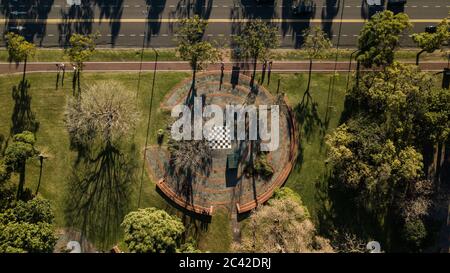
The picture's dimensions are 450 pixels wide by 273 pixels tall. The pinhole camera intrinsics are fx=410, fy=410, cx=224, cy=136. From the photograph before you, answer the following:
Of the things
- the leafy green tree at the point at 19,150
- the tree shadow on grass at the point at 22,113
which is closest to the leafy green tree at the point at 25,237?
the leafy green tree at the point at 19,150

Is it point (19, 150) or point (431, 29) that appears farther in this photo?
point (431, 29)

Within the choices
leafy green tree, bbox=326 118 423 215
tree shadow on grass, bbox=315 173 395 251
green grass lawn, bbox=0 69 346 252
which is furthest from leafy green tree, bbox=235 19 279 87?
tree shadow on grass, bbox=315 173 395 251

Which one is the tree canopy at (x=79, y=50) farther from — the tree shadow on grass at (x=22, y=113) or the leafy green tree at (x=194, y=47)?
the leafy green tree at (x=194, y=47)

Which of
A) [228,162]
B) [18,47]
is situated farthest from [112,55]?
[228,162]

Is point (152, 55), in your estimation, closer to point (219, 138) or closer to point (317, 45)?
point (219, 138)

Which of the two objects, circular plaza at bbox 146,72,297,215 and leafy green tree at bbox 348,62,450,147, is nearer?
leafy green tree at bbox 348,62,450,147

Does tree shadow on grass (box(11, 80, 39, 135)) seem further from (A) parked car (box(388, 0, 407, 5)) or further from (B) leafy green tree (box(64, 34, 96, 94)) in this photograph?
(A) parked car (box(388, 0, 407, 5))
